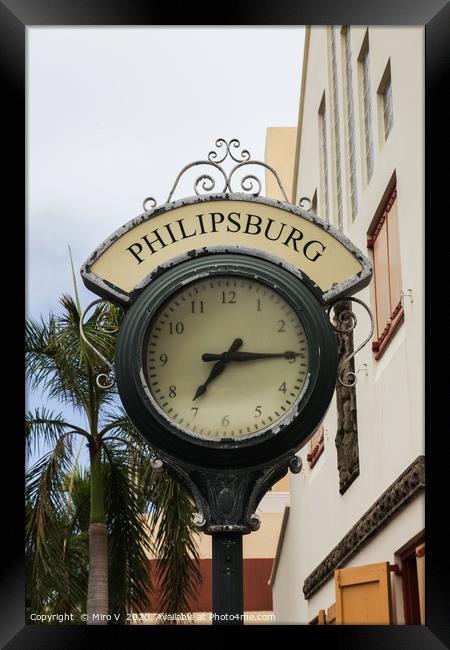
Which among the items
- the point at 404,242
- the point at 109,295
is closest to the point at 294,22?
the point at 109,295

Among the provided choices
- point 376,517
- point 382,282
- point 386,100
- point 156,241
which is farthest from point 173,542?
point 156,241

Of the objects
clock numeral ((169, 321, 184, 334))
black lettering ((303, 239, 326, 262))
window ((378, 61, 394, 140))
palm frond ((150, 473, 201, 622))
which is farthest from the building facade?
clock numeral ((169, 321, 184, 334))

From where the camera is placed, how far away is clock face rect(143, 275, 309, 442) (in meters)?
3.78

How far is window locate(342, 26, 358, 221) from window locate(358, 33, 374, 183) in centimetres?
57

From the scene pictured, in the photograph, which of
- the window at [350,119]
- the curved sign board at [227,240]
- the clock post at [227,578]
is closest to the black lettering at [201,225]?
the curved sign board at [227,240]

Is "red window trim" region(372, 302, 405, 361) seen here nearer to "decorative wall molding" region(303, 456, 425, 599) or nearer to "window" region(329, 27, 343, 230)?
"decorative wall molding" region(303, 456, 425, 599)

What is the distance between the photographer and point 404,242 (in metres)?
8.06

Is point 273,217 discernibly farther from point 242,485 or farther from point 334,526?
point 334,526

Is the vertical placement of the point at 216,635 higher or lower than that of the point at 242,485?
lower

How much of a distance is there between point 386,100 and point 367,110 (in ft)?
2.70

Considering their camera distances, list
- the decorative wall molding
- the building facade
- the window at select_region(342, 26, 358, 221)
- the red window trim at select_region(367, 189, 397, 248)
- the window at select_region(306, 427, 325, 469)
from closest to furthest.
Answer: the decorative wall molding → the building facade → the red window trim at select_region(367, 189, 397, 248) → the window at select_region(342, 26, 358, 221) → the window at select_region(306, 427, 325, 469)

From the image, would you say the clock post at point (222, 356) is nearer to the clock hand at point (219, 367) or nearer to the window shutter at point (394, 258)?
the clock hand at point (219, 367)

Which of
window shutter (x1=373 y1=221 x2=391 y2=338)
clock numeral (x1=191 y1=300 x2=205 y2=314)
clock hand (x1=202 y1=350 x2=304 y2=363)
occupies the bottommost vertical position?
clock hand (x1=202 y1=350 x2=304 y2=363)
